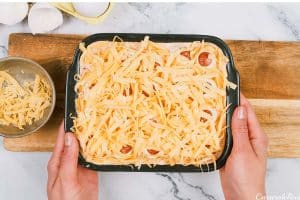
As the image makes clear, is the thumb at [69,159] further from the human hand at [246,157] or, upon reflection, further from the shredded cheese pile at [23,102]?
the human hand at [246,157]

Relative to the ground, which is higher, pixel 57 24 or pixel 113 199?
pixel 57 24

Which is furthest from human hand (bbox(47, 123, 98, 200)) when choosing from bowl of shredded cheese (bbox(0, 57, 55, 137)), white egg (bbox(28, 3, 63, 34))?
white egg (bbox(28, 3, 63, 34))

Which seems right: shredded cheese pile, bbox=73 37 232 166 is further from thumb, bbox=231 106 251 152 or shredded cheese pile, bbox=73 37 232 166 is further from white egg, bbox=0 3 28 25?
white egg, bbox=0 3 28 25

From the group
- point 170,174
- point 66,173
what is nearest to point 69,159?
point 66,173

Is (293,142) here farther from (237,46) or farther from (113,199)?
(113,199)

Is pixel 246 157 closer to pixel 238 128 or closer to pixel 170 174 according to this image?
pixel 238 128

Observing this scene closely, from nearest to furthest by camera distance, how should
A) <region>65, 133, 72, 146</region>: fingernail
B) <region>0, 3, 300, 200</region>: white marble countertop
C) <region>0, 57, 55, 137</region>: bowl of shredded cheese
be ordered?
<region>65, 133, 72, 146</region>: fingernail < <region>0, 57, 55, 137</region>: bowl of shredded cheese < <region>0, 3, 300, 200</region>: white marble countertop

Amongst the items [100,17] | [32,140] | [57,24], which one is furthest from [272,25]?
[32,140]
